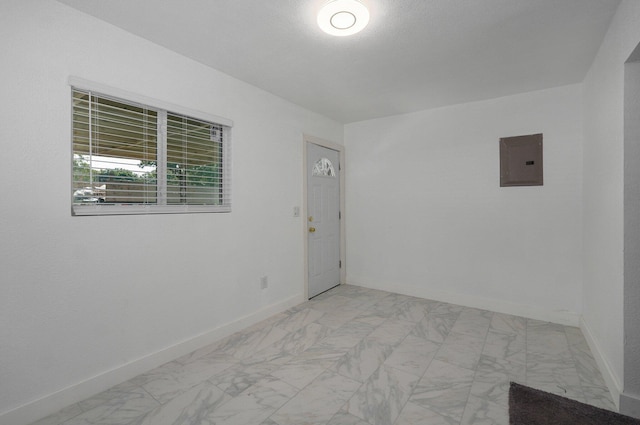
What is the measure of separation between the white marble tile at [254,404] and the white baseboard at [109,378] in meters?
0.79

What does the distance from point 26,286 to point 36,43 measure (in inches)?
55.7

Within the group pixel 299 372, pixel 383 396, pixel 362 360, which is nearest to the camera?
pixel 383 396

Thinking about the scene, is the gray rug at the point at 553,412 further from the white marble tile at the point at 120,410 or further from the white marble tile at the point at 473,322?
the white marble tile at the point at 120,410

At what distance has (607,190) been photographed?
2.14 meters

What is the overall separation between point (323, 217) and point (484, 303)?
222cm

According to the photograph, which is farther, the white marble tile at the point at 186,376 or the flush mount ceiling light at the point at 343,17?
the white marble tile at the point at 186,376

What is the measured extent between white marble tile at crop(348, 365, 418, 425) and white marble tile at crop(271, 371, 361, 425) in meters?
0.08

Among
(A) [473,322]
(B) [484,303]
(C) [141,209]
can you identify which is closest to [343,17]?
(C) [141,209]

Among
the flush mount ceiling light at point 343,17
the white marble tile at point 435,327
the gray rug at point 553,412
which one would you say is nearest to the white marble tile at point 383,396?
the gray rug at point 553,412

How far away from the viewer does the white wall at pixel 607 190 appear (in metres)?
1.85

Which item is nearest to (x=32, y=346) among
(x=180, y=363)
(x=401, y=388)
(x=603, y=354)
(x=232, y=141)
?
(x=180, y=363)

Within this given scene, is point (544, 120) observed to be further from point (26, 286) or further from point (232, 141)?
point (26, 286)

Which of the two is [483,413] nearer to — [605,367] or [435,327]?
[605,367]

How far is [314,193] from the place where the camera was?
405 centimetres
